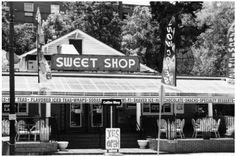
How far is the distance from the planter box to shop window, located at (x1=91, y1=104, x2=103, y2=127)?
4677 millimetres

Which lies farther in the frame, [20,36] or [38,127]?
[20,36]

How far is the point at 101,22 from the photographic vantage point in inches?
1949

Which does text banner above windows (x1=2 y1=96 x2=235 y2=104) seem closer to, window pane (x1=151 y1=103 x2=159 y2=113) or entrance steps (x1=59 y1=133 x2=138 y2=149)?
entrance steps (x1=59 y1=133 x2=138 y2=149)

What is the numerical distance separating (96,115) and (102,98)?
Result: 4441 mm

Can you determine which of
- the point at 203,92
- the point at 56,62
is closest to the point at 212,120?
the point at 203,92

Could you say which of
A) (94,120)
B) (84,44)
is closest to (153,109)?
(94,120)

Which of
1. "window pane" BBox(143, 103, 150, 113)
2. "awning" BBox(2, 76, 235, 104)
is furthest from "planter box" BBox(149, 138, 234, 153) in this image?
"window pane" BBox(143, 103, 150, 113)

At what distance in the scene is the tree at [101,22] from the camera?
4894 centimetres

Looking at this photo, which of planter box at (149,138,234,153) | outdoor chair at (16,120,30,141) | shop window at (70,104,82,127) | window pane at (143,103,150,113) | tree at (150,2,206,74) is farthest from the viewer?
tree at (150,2,206,74)

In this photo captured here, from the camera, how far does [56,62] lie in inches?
974

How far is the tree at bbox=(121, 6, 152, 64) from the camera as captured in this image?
44281 millimetres

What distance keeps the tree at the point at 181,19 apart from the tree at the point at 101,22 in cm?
590

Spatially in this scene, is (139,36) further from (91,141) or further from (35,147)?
(35,147)

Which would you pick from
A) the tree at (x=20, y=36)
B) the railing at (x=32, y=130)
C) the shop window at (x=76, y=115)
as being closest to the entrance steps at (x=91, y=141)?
the railing at (x=32, y=130)
